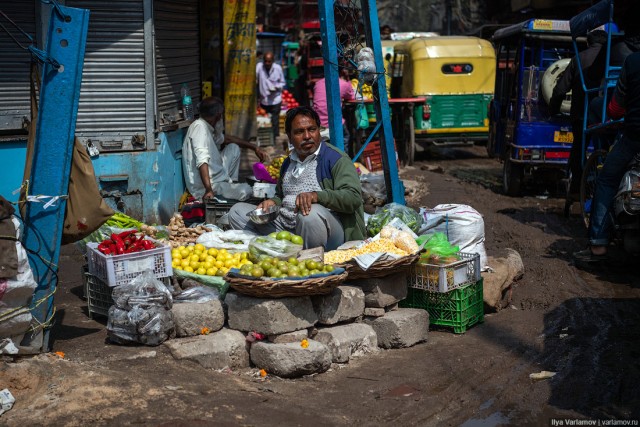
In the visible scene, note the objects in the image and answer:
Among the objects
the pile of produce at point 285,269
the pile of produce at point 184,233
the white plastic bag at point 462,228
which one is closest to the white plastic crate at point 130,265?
the pile of produce at point 285,269

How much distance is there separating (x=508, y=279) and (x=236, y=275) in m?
2.80

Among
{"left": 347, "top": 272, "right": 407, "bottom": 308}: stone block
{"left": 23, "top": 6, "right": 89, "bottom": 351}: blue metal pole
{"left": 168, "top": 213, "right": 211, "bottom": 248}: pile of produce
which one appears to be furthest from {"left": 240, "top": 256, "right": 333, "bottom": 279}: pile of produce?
{"left": 168, "top": 213, "right": 211, "bottom": 248}: pile of produce

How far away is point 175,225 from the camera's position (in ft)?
27.6

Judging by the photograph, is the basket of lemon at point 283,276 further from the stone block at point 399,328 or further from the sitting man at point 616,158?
the sitting man at point 616,158

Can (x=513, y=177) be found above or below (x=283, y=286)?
below

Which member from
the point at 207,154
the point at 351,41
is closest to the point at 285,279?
the point at 207,154

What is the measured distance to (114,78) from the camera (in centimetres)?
915

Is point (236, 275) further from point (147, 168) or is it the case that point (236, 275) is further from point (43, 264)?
point (147, 168)

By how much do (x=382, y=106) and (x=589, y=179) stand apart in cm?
299

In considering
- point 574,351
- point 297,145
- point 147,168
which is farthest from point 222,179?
point 574,351

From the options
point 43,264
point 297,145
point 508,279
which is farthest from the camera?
point 508,279

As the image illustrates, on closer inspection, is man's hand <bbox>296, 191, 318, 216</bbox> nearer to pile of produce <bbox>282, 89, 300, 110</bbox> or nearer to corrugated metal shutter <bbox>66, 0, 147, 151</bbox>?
corrugated metal shutter <bbox>66, 0, 147, 151</bbox>

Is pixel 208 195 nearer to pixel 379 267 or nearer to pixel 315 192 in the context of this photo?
pixel 315 192

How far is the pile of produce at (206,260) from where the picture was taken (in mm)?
6562
